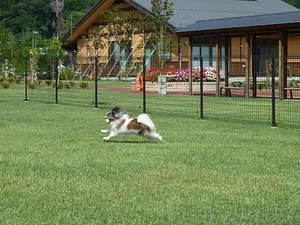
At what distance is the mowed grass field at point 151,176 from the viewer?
6.46m

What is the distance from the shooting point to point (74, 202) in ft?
22.8

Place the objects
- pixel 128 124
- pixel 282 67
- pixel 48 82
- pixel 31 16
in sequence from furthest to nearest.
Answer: pixel 31 16, pixel 48 82, pixel 282 67, pixel 128 124

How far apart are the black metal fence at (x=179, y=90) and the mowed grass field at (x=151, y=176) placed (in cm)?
365

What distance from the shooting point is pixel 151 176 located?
27.8ft

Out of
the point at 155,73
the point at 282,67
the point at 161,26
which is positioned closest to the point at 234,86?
the point at 282,67

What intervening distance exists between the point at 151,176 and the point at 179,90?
2329cm

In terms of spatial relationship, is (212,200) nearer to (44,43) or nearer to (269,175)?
(269,175)

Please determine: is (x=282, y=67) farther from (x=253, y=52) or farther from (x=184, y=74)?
(x=184, y=74)

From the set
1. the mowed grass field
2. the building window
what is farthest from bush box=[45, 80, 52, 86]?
the mowed grass field

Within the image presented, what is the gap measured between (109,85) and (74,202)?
20.4 meters

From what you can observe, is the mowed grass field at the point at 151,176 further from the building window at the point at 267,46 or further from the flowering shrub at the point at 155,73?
the building window at the point at 267,46

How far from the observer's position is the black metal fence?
18.7 m

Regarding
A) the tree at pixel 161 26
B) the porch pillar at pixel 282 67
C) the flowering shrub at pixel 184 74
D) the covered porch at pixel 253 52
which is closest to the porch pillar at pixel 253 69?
the covered porch at pixel 253 52

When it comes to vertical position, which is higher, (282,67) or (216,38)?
(216,38)
